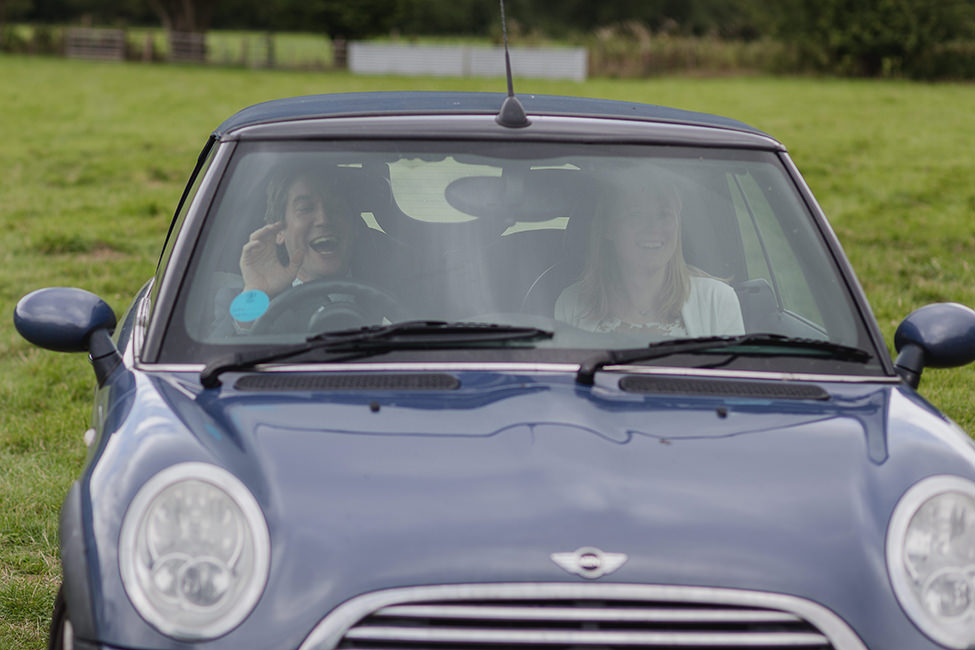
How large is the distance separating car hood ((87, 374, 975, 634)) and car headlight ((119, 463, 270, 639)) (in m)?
0.04

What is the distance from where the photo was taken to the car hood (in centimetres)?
210

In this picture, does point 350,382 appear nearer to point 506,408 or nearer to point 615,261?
point 506,408

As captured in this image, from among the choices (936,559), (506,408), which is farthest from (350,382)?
(936,559)

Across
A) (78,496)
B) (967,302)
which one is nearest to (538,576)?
(78,496)

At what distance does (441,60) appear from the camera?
43.3m

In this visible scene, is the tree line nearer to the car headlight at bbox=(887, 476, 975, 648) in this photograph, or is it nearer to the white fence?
the white fence

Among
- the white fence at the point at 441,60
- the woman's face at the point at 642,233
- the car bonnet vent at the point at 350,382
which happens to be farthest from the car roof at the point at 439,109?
the white fence at the point at 441,60

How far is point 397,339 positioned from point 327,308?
30cm

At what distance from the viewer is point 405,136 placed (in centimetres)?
305

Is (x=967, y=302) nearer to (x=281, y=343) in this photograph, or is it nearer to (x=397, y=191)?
(x=397, y=191)

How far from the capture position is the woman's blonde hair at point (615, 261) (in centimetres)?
306

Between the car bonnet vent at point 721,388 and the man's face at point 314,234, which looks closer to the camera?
the car bonnet vent at point 721,388

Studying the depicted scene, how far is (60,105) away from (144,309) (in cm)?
1995

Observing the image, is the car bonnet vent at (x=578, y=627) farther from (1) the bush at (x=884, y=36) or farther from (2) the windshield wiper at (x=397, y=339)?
(1) the bush at (x=884, y=36)
